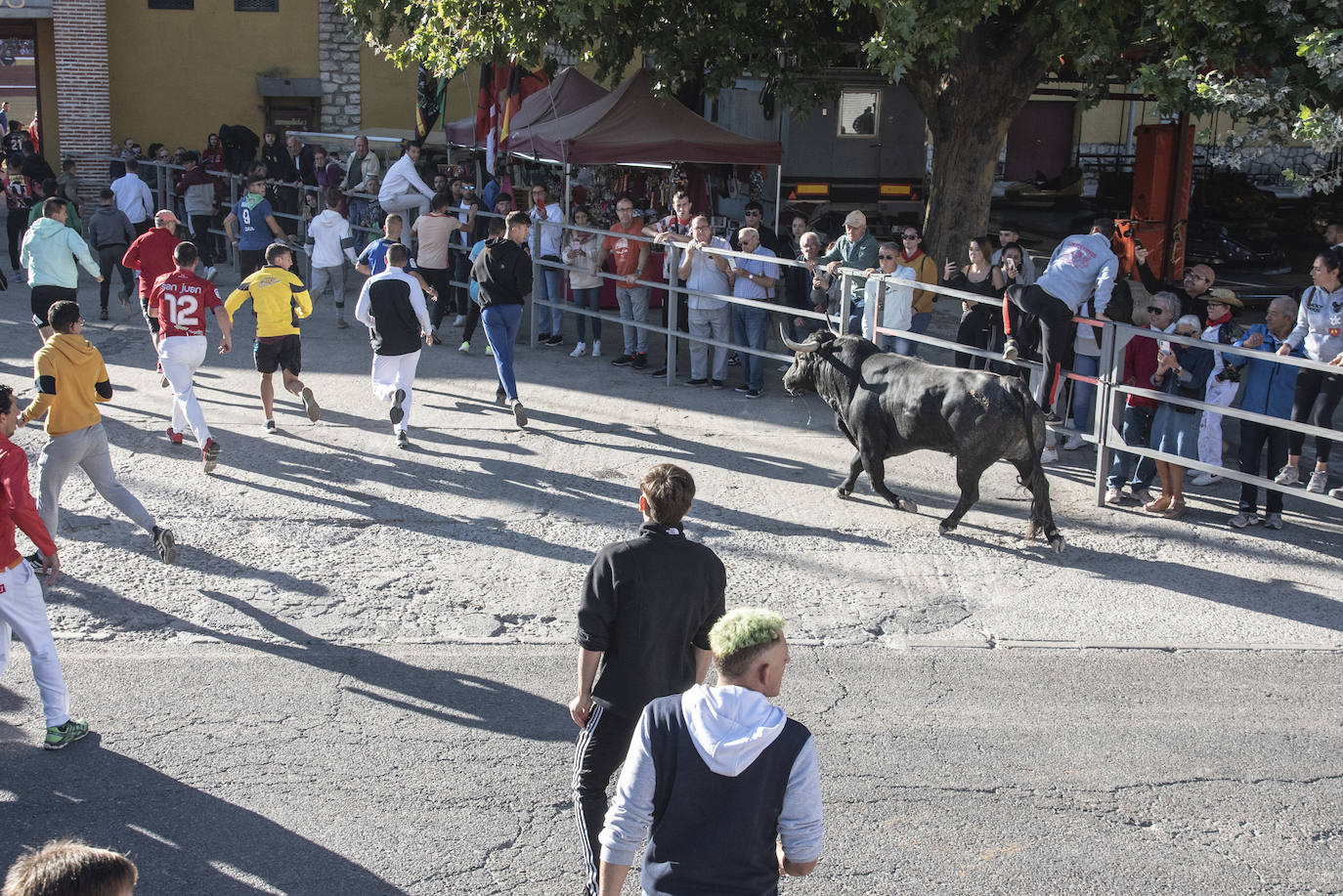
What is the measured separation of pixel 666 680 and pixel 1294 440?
6410 millimetres

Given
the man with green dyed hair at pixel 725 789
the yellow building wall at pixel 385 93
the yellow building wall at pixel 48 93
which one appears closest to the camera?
the man with green dyed hair at pixel 725 789

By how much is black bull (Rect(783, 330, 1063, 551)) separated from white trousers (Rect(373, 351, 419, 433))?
3.23 metres

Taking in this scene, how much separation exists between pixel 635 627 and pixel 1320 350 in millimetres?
6497

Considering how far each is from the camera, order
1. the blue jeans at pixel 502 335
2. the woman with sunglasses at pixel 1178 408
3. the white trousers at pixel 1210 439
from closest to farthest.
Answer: the woman with sunglasses at pixel 1178 408, the white trousers at pixel 1210 439, the blue jeans at pixel 502 335

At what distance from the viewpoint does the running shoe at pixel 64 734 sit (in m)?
5.54

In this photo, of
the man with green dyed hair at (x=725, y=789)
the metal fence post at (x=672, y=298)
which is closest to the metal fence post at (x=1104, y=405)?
the metal fence post at (x=672, y=298)

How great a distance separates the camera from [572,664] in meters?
6.60

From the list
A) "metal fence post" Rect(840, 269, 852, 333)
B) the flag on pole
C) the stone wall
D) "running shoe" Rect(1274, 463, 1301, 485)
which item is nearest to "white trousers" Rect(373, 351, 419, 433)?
"metal fence post" Rect(840, 269, 852, 333)

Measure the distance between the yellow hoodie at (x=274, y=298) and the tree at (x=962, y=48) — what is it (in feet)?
12.8

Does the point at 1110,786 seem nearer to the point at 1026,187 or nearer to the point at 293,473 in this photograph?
Result: the point at 293,473

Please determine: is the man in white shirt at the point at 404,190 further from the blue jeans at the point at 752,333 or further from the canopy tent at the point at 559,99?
the blue jeans at the point at 752,333

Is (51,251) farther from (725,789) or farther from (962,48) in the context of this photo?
(725,789)

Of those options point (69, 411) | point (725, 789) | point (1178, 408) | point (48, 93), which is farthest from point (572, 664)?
point (48, 93)

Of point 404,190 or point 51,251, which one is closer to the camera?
point 51,251
